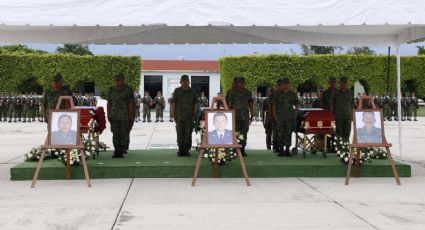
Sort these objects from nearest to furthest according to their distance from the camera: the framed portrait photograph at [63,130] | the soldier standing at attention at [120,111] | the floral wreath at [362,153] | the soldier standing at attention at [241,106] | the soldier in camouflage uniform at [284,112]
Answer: the framed portrait photograph at [63,130], the floral wreath at [362,153], the soldier standing at attention at [120,111], the soldier in camouflage uniform at [284,112], the soldier standing at attention at [241,106]

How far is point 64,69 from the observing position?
39.4 m

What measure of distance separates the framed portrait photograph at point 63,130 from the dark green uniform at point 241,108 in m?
3.69

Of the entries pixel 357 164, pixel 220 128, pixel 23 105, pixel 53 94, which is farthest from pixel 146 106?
pixel 220 128

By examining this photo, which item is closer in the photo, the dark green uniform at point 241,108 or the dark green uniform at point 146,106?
the dark green uniform at point 241,108

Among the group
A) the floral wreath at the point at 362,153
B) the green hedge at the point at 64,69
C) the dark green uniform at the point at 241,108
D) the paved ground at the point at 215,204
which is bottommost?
the paved ground at the point at 215,204

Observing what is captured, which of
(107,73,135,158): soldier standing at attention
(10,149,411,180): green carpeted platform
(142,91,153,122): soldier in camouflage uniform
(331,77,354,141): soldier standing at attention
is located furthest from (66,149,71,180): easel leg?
(142,91,153,122): soldier in camouflage uniform

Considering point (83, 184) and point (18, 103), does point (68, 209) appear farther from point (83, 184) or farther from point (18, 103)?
point (18, 103)

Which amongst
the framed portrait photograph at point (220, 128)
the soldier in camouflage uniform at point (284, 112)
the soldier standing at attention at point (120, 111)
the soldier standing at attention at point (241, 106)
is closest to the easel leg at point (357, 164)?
the soldier in camouflage uniform at point (284, 112)

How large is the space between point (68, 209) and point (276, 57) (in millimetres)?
34877

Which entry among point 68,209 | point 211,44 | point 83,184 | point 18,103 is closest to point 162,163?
point 83,184

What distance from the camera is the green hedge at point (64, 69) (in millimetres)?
38812

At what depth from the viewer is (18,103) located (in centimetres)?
3219

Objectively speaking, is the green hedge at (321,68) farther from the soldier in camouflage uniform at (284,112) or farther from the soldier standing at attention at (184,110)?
the soldier standing at attention at (184,110)

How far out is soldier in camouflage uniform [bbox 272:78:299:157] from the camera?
38.0 feet
